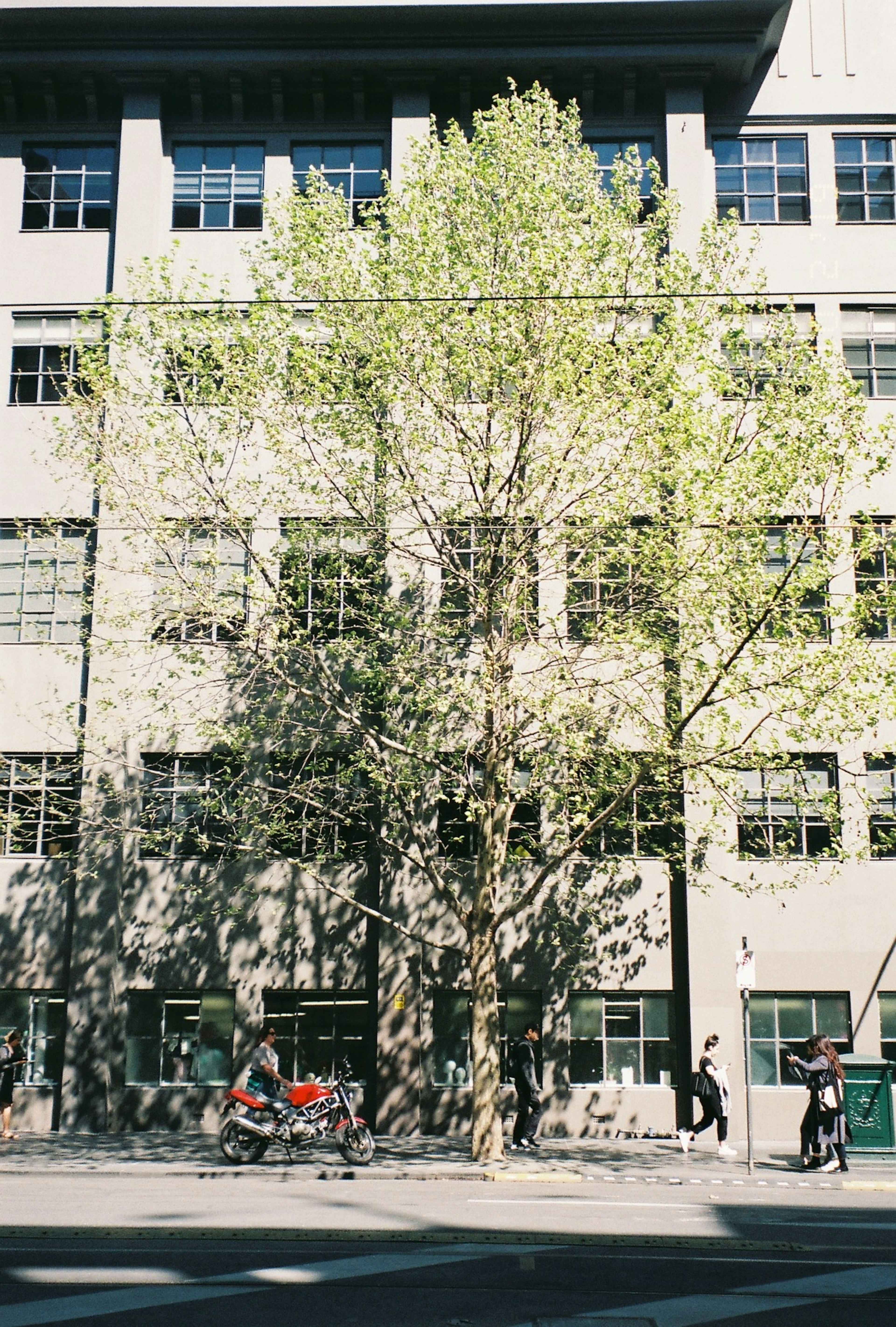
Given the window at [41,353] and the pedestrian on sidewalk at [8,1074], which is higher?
the window at [41,353]

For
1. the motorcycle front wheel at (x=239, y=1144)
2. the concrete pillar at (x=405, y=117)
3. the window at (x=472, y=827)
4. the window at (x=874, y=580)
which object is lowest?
the motorcycle front wheel at (x=239, y=1144)

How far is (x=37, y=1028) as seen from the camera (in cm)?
2027

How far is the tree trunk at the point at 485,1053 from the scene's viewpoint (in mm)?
15867

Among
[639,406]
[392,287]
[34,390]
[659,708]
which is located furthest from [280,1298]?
[34,390]

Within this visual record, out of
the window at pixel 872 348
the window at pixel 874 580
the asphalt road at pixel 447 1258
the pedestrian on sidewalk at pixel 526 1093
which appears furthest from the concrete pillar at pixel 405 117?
the asphalt road at pixel 447 1258

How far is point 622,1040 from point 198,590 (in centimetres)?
994

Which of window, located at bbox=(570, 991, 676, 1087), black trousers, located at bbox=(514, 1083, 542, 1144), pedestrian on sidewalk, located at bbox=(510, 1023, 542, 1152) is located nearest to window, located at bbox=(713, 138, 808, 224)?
window, located at bbox=(570, 991, 676, 1087)

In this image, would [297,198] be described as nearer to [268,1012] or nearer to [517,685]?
[517,685]

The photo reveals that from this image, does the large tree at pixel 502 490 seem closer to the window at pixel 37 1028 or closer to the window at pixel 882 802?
the window at pixel 882 802

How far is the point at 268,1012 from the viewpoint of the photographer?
20078 mm

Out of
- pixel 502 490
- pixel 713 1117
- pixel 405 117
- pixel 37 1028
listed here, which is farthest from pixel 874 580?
pixel 37 1028

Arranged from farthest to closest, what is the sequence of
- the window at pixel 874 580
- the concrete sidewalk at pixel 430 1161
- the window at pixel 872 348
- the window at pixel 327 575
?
the window at pixel 872 348 < the window at pixel 327 575 < the concrete sidewalk at pixel 430 1161 < the window at pixel 874 580

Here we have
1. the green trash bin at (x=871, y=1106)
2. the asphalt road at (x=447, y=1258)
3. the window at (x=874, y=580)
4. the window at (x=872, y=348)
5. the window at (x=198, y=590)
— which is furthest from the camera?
the window at (x=872, y=348)

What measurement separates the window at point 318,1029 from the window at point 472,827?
2806 mm
